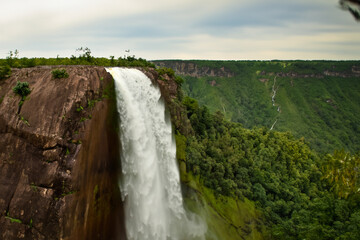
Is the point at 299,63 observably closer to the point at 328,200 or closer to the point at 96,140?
the point at 328,200

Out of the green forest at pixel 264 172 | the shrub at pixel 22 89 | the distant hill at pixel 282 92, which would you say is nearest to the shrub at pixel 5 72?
the green forest at pixel 264 172

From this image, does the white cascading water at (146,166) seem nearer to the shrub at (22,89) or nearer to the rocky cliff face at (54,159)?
the rocky cliff face at (54,159)

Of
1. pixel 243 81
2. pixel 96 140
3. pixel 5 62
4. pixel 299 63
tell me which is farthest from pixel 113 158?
pixel 299 63

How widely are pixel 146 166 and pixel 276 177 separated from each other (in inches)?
1050

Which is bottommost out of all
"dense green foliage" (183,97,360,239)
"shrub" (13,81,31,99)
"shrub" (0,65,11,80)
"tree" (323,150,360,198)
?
"dense green foliage" (183,97,360,239)

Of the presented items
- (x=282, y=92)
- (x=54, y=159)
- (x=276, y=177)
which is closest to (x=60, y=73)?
(x=54, y=159)

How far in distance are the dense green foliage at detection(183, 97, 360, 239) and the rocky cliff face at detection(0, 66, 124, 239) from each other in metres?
14.2

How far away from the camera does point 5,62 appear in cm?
1891

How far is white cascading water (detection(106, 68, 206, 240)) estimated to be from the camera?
18.2 m

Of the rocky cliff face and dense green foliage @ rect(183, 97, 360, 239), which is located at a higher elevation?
the rocky cliff face

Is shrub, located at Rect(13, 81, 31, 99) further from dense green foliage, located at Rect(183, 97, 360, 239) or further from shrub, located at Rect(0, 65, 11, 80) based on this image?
dense green foliage, located at Rect(183, 97, 360, 239)

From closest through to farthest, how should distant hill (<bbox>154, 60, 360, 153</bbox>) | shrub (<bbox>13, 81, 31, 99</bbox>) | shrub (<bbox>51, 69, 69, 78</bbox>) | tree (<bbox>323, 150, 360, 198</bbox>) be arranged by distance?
shrub (<bbox>13, 81, 31, 99</bbox>) → shrub (<bbox>51, 69, 69, 78</bbox>) → tree (<bbox>323, 150, 360, 198</bbox>) → distant hill (<bbox>154, 60, 360, 153</bbox>)

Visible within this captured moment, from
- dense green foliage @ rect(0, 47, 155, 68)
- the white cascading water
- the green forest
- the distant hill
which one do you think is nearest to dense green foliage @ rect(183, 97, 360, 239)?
the green forest

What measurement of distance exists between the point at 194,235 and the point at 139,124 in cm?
1246
